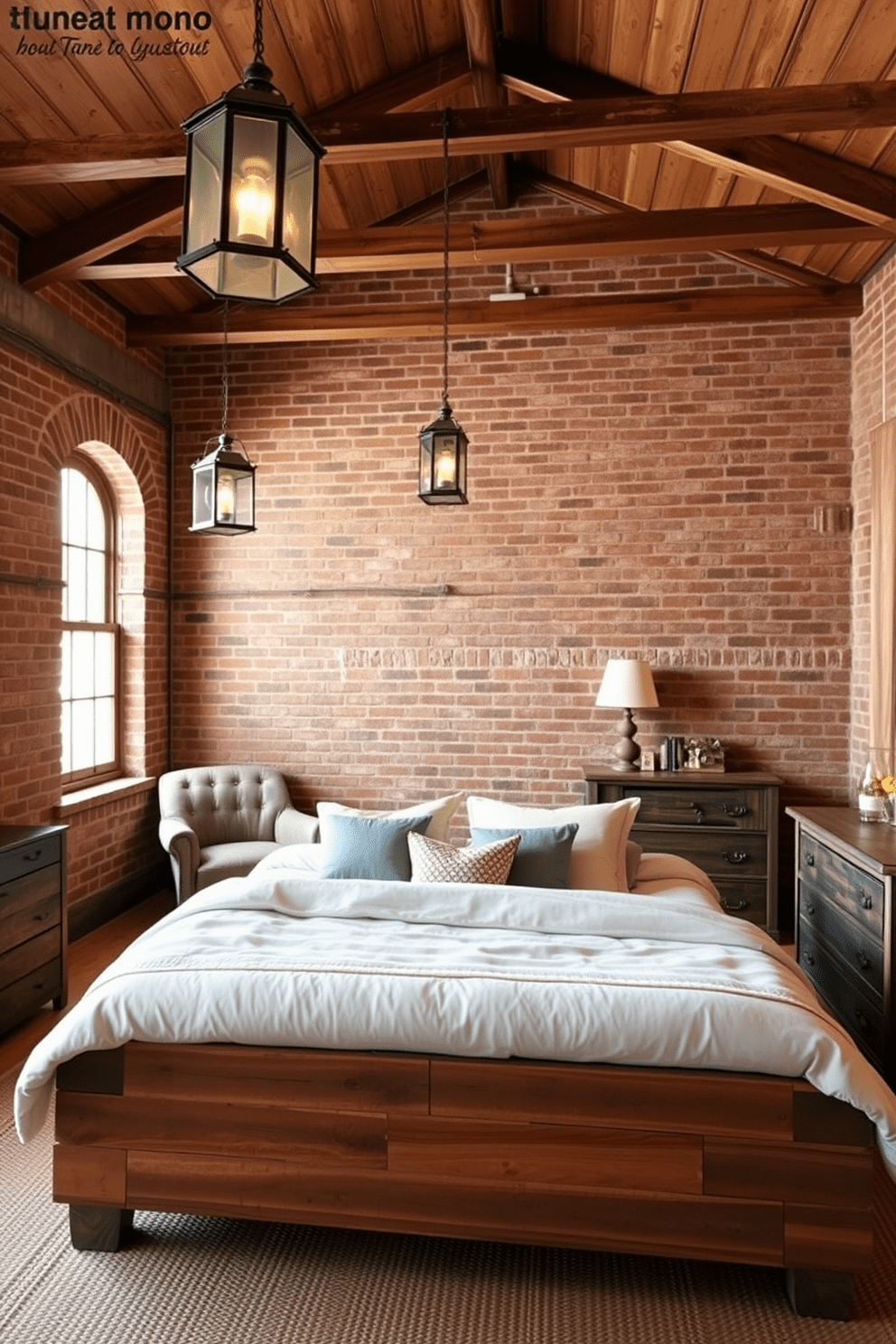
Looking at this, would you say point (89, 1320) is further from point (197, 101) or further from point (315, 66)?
point (315, 66)

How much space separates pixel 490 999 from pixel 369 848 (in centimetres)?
133

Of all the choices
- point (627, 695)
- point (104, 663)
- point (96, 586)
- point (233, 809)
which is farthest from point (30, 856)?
point (627, 695)

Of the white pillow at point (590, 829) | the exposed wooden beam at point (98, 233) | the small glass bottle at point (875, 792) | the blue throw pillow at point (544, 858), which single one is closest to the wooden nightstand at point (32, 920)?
the white pillow at point (590, 829)

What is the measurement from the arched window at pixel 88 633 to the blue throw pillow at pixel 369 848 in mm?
2282

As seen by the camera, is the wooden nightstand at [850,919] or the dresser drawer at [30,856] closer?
the wooden nightstand at [850,919]

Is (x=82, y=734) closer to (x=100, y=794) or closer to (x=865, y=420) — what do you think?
(x=100, y=794)

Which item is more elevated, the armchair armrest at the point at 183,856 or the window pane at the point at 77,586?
the window pane at the point at 77,586

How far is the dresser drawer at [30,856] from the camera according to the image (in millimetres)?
3965

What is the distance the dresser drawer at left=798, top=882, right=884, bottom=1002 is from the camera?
11.6ft

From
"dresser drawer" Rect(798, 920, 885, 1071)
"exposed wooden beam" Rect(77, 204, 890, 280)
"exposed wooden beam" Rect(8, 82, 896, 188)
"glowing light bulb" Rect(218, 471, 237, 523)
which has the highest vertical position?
"exposed wooden beam" Rect(77, 204, 890, 280)

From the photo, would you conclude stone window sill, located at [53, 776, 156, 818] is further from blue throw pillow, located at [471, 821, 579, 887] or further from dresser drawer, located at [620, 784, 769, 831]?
dresser drawer, located at [620, 784, 769, 831]

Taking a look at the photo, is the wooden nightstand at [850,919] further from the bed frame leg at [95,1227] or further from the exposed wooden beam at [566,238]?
the exposed wooden beam at [566,238]

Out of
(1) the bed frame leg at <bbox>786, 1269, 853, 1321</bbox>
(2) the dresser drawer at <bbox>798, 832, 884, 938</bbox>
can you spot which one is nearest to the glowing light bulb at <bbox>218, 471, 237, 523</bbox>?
(2) the dresser drawer at <bbox>798, 832, 884, 938</bbox>

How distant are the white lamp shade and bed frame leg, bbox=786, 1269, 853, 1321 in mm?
3393
